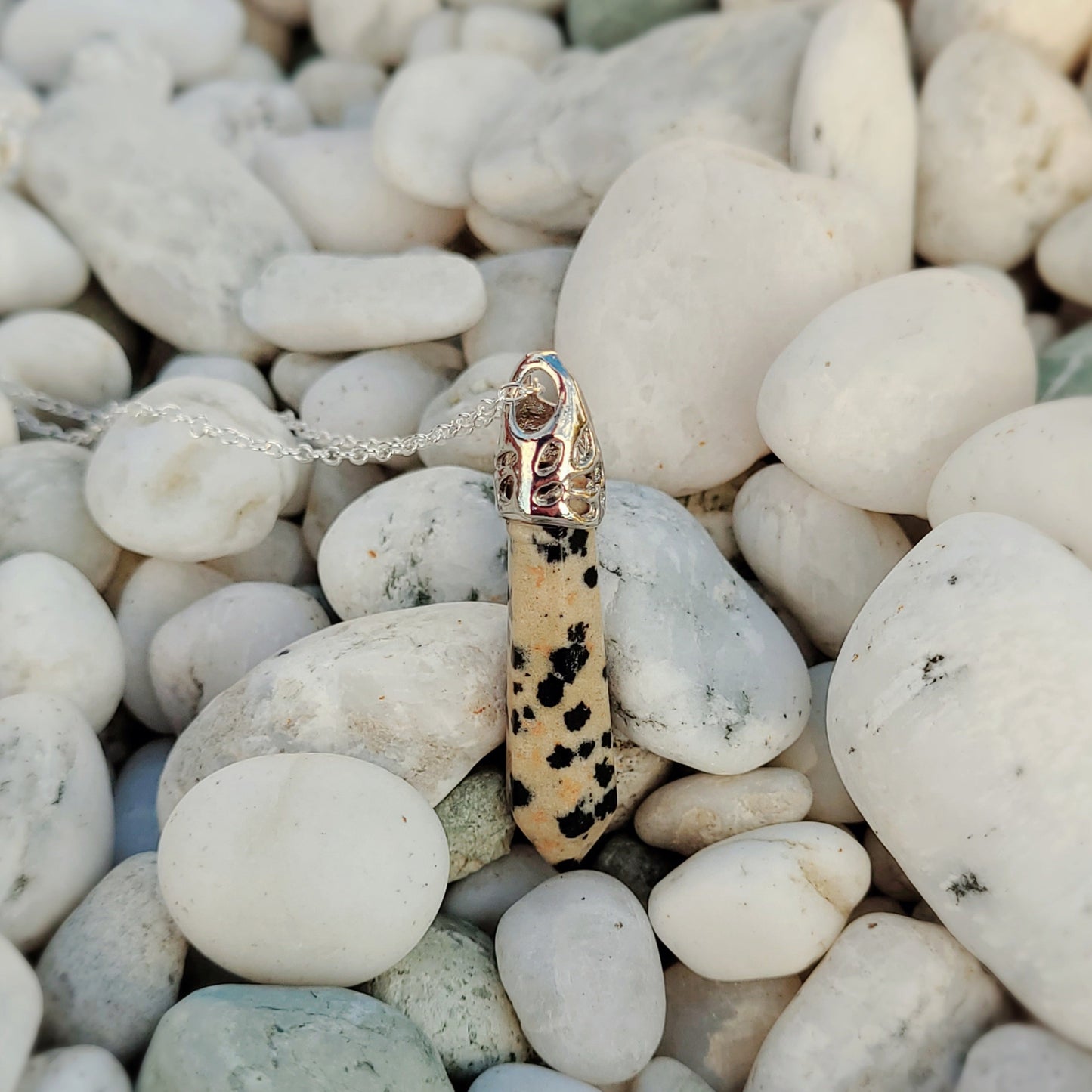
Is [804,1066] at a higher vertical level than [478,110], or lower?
lower

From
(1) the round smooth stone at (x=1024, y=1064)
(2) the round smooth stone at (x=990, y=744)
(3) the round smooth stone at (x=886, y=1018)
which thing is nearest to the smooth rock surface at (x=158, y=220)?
(2) the round smooth stone at (x=990, y=744)

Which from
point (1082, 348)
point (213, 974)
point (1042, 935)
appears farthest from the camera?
point (1082, 348)

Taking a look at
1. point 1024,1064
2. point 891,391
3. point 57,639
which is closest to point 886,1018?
point 1024,1064

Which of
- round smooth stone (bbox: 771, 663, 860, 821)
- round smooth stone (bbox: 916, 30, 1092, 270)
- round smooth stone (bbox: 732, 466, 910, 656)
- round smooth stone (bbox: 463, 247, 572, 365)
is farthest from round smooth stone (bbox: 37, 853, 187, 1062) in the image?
round smooth stone (bbox: 916, 30, 1092, 270)

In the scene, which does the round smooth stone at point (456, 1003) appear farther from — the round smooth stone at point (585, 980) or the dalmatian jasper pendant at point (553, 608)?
the dalmatian jasper pendant at point (553, 608)

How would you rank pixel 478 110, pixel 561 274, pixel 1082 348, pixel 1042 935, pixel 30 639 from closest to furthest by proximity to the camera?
pixel 1042 935 → pixel 30 639 → pixel 1082 348 → pixel 561 274 → pixel 478 110

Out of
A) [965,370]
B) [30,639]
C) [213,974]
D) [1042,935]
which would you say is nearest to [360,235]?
[30,639]

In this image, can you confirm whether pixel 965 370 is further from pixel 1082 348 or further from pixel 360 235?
pixel 360 235

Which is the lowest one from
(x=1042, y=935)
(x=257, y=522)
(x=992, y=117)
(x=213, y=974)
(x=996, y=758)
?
(x=213, y=974)
